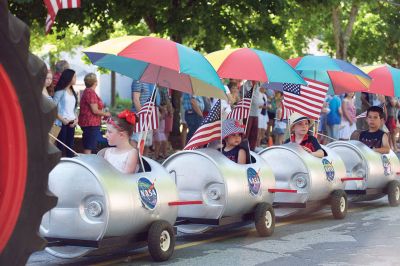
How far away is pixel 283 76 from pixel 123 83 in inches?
2010

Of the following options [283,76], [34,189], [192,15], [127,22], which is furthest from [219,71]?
[127,22]

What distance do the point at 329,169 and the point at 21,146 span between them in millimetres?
7031

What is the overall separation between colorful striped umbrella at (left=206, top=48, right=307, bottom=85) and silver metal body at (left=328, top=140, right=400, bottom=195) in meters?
2.54

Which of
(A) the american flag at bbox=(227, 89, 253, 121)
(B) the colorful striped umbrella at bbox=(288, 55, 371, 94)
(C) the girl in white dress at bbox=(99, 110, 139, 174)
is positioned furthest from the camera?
(A) the american flag at bbox=(227, 89, 253, 121)

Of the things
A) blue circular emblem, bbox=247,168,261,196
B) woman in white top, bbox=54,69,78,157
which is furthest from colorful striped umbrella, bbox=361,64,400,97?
woman in white top, bbox=54,69,78,157

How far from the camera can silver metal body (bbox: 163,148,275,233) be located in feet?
29.5

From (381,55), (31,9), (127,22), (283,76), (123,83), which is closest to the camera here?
(283,76)

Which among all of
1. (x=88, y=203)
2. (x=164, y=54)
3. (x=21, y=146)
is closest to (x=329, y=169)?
(x=164, y=54)

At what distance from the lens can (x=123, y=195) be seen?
7535 millimetres

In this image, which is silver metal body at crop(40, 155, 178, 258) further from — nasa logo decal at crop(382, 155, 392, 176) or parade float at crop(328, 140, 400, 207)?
nasa logo decal at crop(382, 155, 392, 176)

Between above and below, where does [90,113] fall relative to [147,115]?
above

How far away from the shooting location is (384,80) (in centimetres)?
1270

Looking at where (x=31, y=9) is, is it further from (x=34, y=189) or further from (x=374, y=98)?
(x=34, y=189)

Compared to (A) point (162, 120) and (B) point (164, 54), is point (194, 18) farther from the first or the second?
(B) point (164, 54)
